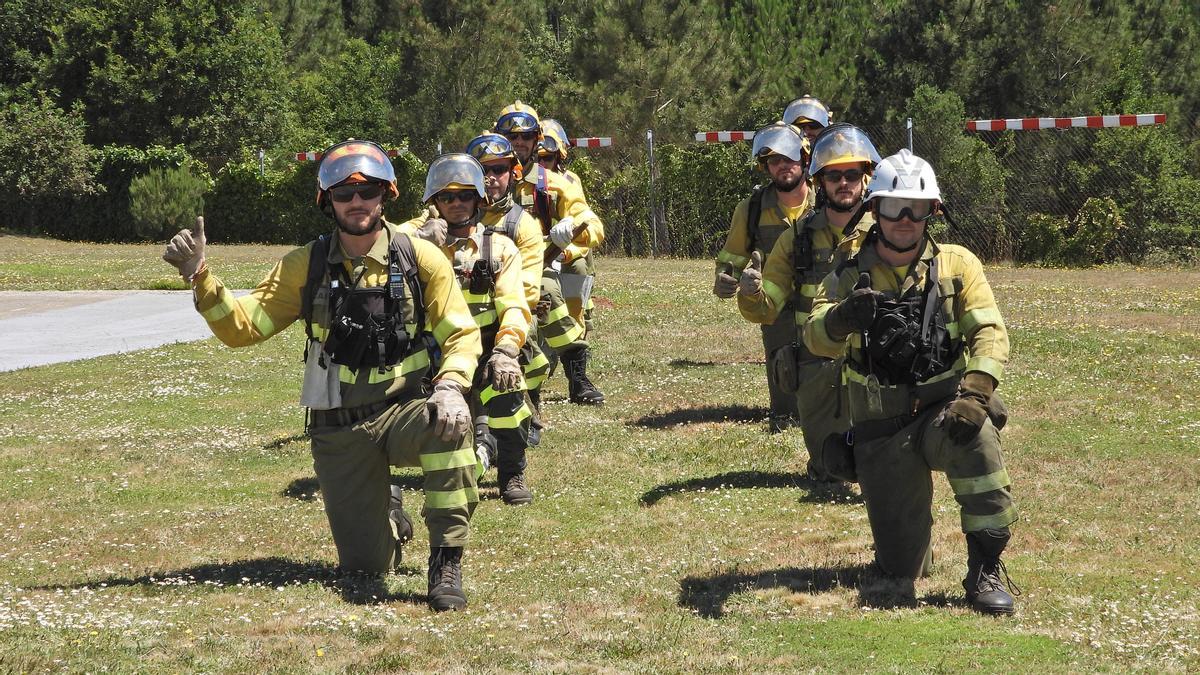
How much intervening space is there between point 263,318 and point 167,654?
66.1 inches

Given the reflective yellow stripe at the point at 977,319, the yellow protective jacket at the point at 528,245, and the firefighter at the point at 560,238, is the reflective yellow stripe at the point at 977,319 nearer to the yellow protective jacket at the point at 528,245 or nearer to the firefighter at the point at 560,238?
the yellow protective jacket at the point at 528,245

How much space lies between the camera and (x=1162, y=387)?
12586 millimetres

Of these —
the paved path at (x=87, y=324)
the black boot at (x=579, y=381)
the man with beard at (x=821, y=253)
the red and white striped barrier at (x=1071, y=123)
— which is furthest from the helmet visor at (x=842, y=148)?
the red and white striped barrier at (x=1071, y=123)

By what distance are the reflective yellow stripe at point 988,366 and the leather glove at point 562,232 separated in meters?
5.17

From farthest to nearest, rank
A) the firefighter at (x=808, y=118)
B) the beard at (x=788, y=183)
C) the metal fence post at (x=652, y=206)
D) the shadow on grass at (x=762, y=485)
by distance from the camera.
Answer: the metal fence post at (x=652, y=206)
the firefighter at (x=808, y=118)
the beard at (x=788, y=183)
the shadow on grass at (x=762, y=485)

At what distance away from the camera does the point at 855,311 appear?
20.4 ft

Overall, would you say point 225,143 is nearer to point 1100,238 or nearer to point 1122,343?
point 1100,238

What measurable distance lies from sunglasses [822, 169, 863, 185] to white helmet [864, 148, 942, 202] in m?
1.97

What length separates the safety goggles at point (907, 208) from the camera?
6430mm

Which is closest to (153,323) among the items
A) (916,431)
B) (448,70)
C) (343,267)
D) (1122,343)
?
→ (1122,343)

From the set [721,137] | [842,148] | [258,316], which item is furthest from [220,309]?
[721,137]

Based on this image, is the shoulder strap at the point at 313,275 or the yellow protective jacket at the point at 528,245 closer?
the shoulder strap at the point at 313,275

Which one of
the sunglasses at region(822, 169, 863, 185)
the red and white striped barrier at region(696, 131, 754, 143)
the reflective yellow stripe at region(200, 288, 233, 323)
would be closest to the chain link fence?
the red and white striped barrier at region(696, 131, 754, 143)

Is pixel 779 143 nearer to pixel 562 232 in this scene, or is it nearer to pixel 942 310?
pixel 562 232
